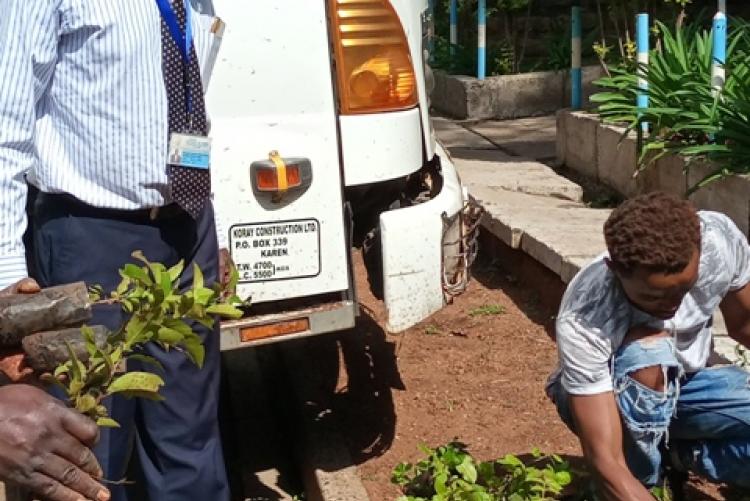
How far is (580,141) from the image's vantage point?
787 centimetres

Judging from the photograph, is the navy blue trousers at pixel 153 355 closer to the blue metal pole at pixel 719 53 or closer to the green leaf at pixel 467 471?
the green leaf at pixel 467 471

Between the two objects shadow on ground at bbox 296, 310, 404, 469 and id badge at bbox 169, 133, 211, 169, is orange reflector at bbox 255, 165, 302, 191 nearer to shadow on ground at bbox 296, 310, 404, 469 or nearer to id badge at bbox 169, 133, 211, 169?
id badge at bbox 169, 133, 211, 169

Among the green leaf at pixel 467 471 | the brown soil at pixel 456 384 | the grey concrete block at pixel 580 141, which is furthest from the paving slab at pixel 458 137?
the green leaf at pixel 467 471

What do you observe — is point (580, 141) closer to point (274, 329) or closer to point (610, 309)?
point (274, 329)

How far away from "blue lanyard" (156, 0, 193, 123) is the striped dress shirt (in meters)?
0.04

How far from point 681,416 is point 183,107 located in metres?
1.65

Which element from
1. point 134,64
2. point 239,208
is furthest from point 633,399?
point 134,64

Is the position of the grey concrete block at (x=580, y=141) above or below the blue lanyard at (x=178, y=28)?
below

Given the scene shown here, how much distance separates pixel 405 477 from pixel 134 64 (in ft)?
5.41

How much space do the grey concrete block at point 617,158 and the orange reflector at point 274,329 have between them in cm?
336

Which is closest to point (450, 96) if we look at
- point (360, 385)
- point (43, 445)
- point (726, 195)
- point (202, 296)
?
point (726, 195)

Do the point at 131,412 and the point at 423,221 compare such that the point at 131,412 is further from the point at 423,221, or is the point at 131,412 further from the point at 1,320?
the point at 1,320

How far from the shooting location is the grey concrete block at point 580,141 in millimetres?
7609

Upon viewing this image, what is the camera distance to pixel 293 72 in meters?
3.83
